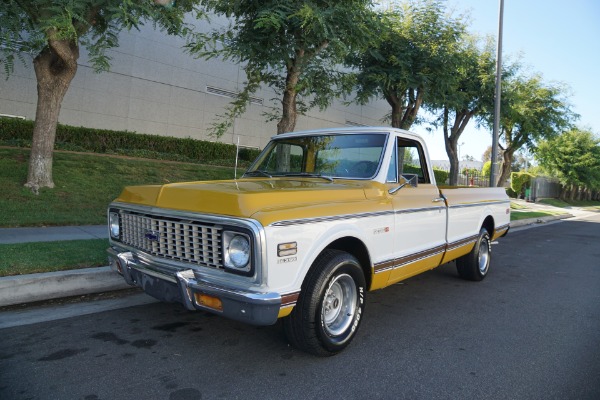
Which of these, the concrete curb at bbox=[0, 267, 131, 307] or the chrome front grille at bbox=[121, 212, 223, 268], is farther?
the concrete curb at bbox=[0, 267, 131, 307]

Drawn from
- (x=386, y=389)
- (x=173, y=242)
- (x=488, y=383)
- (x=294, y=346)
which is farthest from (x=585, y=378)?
(x=173, y=242)

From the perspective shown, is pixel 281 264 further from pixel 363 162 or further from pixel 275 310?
pixel 363 162

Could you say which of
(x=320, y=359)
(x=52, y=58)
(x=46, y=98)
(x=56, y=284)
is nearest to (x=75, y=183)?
(x=46, y=98)

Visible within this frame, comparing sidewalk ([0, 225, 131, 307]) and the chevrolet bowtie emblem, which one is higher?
the chevrolet bowtie emblem

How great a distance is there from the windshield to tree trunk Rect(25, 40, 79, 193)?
6.56 meters

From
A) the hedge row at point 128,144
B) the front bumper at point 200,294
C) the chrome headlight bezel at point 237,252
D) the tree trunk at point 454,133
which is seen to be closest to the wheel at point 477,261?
the front bumper at point 200,294

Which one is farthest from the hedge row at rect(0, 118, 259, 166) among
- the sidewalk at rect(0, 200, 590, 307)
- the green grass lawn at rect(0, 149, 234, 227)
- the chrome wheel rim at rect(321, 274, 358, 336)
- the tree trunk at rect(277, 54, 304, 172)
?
the chrome wheel rim at rect(321, 274, 358, 336)

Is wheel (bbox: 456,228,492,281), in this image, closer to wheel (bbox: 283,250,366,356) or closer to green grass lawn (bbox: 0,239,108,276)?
wheel (bbox: 283,250,366,356)

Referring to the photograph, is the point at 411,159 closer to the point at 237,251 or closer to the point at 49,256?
the point at 237,251

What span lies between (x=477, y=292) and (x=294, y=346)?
3.52 meters

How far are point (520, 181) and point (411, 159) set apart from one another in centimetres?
3147

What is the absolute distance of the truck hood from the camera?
9.93 feet

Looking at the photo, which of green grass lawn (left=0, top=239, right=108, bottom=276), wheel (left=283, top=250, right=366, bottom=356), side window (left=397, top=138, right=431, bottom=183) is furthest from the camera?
green grass lawn (left=0, top=239, right=108, bottom=276)

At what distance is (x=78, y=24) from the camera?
8.48 metres
